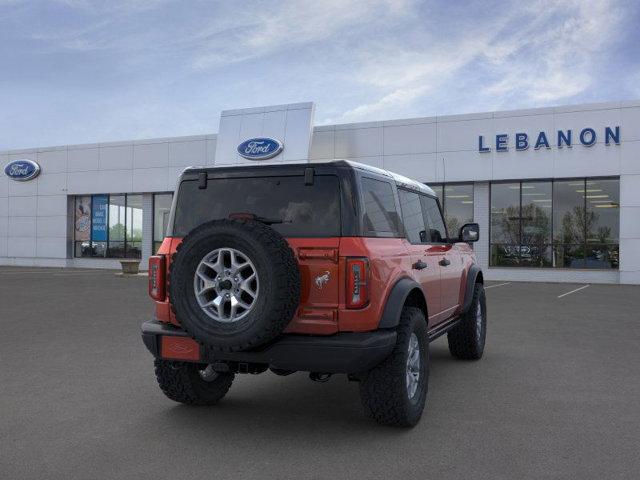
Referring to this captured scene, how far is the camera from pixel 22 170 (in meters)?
32.5

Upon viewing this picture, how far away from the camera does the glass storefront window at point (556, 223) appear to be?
22.8m

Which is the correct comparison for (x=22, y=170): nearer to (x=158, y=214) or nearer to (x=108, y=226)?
(x=108, y=226)

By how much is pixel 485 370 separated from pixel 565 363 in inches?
42.7

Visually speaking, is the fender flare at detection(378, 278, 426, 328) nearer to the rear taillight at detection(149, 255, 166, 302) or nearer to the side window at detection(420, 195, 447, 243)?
the side window at detection(420, 195, 447, 243)

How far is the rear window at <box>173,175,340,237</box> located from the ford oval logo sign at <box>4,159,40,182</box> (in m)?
30.7

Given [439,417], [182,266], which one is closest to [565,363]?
[439,417]

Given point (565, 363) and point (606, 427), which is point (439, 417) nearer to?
point (606, 427)

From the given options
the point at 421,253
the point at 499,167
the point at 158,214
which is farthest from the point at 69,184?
the point at 421,253

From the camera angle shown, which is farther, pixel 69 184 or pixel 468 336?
pixel 69 184

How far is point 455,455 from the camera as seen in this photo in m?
4.07

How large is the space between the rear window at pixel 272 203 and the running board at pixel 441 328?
156 cm

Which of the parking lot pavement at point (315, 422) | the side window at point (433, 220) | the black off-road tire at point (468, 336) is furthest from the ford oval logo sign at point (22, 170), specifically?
the side window at point (433, 220)

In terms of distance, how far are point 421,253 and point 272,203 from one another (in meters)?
1.48

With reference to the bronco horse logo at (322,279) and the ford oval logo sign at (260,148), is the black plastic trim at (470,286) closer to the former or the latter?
the bronco horse logo at (322,279)
